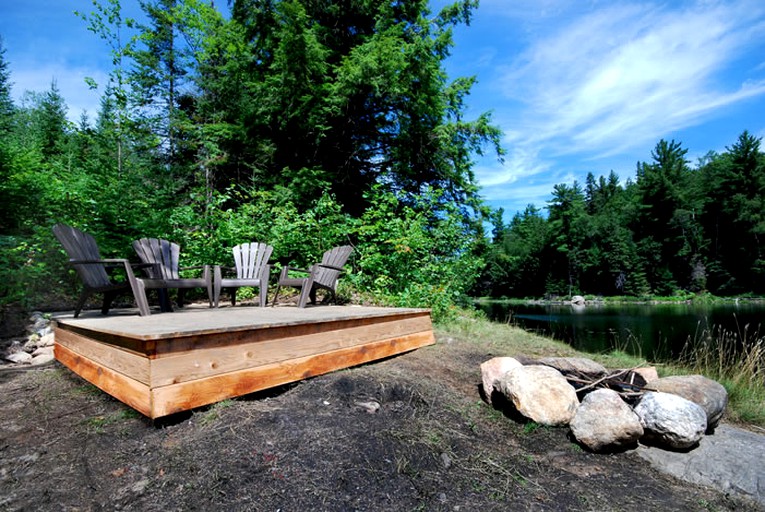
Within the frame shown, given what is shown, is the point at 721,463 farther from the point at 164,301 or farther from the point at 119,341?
the point at 164,301

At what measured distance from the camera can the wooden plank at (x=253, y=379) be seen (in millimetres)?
1779

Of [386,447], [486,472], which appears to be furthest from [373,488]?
[486,472]

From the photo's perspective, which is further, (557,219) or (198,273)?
(557,219)

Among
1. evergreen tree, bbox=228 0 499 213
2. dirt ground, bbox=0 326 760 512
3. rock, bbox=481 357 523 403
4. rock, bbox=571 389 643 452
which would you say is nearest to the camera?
dirt ground, bbox=0 326 760 512

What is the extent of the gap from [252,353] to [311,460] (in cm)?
78

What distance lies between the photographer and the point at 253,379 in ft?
7.06

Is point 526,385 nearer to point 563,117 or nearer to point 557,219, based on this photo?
point 563,117

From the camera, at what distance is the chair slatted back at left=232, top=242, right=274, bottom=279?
4.38m

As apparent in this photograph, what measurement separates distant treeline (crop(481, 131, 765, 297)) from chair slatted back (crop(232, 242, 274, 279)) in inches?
1268

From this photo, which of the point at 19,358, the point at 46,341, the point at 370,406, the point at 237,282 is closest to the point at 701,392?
the point at 370,406

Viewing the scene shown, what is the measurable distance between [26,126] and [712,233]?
52.3 m

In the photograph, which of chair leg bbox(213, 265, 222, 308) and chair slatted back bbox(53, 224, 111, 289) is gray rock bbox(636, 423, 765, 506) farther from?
chair slatted back bbox(53, 224, 111, 289)

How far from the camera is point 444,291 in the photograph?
17.8ft

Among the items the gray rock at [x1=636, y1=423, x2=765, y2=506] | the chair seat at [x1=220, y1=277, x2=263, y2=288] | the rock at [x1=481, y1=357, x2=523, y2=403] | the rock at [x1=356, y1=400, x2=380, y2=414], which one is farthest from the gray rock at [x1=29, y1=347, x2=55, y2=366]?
the gray rock at [x1=636, y1=423, x2=765, y2=506]
